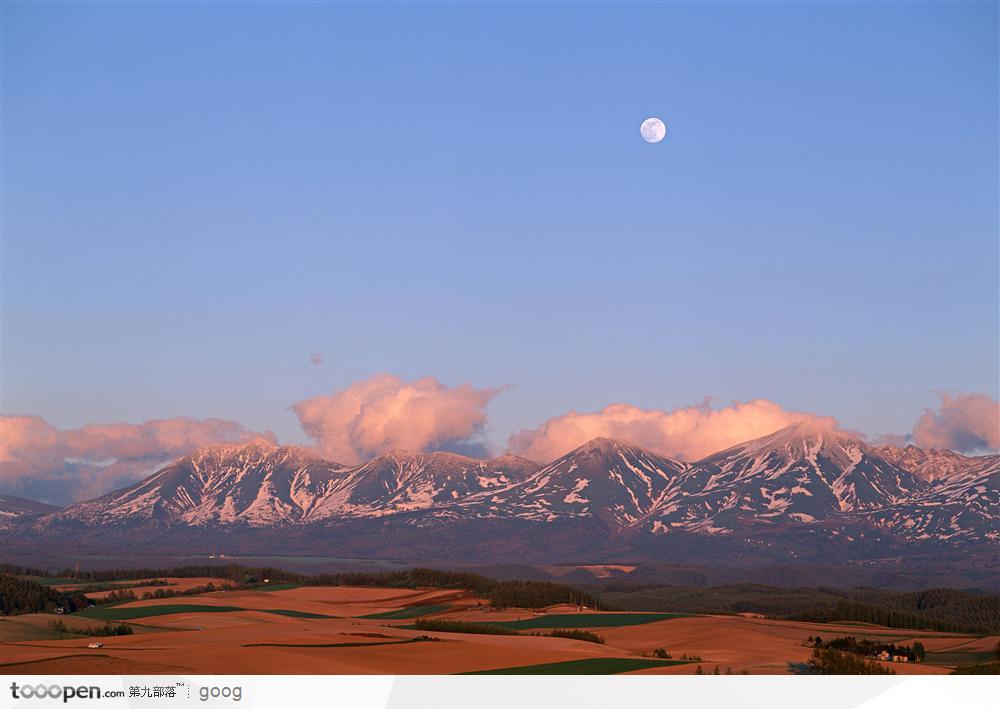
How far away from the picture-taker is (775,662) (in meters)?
132

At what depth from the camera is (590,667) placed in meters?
124

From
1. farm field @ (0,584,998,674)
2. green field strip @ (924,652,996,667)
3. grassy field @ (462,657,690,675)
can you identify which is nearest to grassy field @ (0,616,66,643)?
farm field @ (0,584,998,674)

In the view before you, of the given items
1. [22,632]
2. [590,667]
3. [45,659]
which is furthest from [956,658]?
[22,632]

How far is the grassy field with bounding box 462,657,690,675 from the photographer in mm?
116562

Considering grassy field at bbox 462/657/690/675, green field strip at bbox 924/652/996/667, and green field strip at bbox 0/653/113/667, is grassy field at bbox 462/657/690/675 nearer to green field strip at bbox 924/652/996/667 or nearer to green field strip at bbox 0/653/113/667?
green field strip at bbox 0/653/113/667

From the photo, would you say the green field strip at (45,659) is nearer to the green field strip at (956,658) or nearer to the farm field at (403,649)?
the farm field at (403,649)

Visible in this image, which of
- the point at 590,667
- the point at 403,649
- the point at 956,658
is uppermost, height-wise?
the point at 403,649
